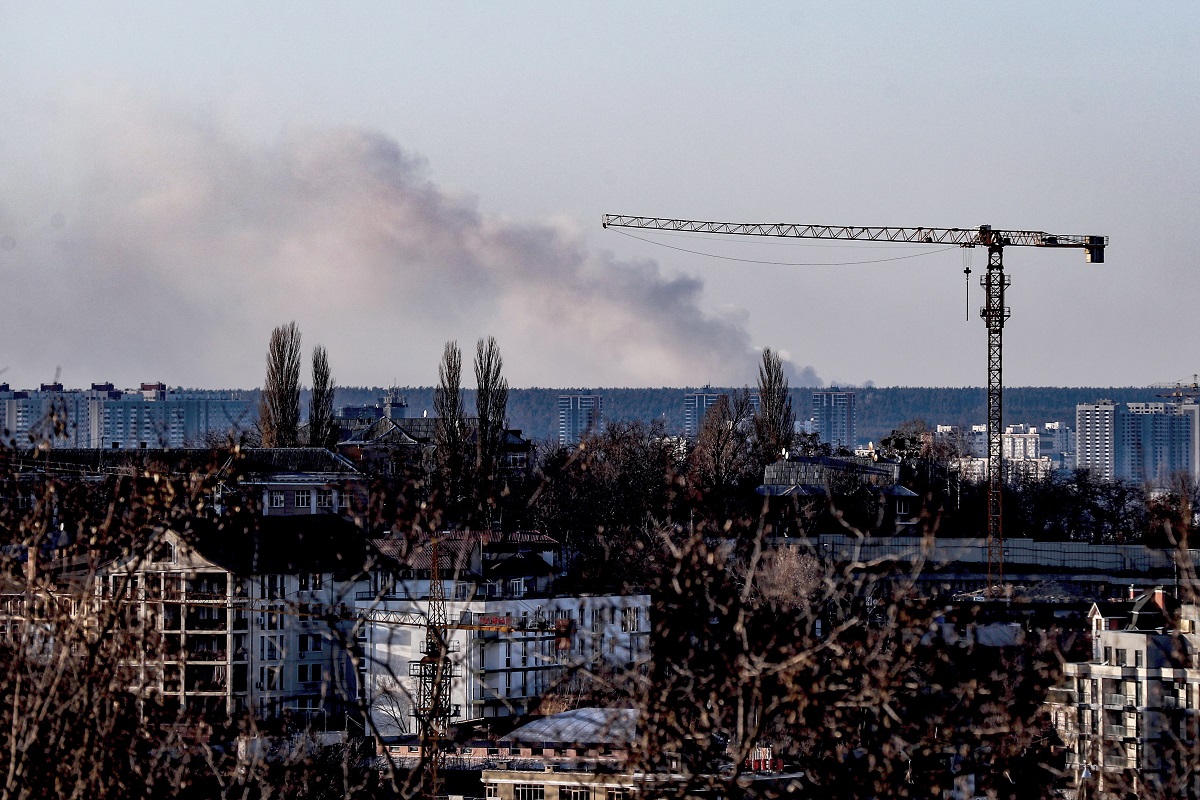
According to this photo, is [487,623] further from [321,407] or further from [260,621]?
[321,407]

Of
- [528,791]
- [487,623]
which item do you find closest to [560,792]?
[528,791]

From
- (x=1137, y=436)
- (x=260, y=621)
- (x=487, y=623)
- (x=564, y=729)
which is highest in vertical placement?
(x=1137, y=436)

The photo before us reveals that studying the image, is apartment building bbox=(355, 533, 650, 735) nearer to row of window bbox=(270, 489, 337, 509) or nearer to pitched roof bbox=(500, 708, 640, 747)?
pitched roof bbox=(500, 708, 640, 747)

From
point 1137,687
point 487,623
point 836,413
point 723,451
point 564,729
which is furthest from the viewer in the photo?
point 836,413

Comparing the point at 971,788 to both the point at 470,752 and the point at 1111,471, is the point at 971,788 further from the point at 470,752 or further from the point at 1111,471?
the point at 1111,471

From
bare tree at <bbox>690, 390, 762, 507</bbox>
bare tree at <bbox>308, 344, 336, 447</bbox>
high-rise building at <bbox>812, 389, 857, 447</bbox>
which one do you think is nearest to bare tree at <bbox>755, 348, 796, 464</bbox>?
bare tree at <bbox>690, 390, 762, 507</bbox>

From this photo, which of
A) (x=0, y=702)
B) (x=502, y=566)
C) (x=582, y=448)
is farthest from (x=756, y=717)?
(x=502, y=566)

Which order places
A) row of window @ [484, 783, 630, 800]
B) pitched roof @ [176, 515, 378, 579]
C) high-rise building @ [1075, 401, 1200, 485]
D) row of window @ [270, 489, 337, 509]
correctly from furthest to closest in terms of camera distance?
1. high-rise building @ [1075, 401, 1200, 485]
2. row of window @ [270, 489, 337, 509]
3. pitched roof @ [176, 515, 378, 579]
4. row of window @ [484, 783, 630, 800]
